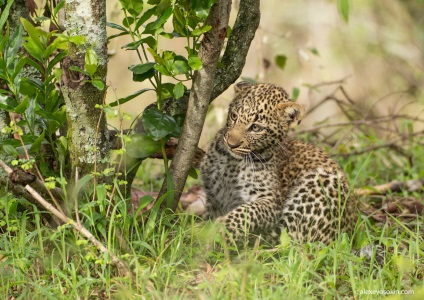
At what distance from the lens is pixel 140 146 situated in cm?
548

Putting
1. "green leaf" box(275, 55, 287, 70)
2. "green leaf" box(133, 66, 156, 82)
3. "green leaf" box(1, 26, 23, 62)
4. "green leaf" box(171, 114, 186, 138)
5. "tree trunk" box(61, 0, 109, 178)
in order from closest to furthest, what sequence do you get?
"green leaf" box(1, 26, 23, 62) → "tree trunk" box(61, 0, 109, 178) → "green leaf" box(133, 66, 156, 82) → "green leaf" box(171, 114, 186, 138) → "green leaf" box(275, 55, 287, 70)

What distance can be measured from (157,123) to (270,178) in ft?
4.32

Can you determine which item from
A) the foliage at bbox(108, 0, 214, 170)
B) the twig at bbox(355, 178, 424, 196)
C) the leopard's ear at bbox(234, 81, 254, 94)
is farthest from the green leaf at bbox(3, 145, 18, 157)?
the twig at bbox(355, 178, 424, 196)

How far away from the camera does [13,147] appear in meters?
4.94

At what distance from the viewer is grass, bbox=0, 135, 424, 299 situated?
14.7 ft

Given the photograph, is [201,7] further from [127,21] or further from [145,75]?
[145,75]

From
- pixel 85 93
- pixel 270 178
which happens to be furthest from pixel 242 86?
pixel 85 93

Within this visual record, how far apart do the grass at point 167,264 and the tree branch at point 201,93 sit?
417 mm

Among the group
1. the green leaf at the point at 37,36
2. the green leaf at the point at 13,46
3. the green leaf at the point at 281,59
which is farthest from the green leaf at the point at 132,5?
the green leaf at the point at 281,59

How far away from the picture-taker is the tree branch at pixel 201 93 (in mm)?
5180

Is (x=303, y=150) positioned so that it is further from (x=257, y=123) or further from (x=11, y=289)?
(x=11, y=289)

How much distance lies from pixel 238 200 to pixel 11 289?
2.34m

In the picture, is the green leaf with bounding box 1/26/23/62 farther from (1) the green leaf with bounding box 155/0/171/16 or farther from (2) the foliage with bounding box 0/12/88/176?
(1) the green leaf with bounding box 155/0/171/16

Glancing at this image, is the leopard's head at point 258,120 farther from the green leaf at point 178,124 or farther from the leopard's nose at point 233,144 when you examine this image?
the green leaf at point 178,124
